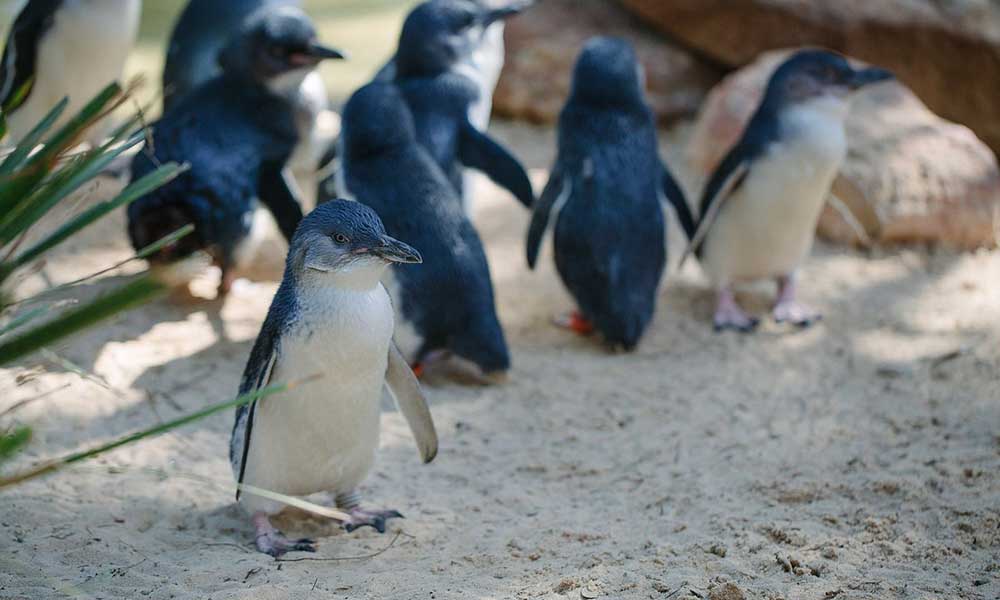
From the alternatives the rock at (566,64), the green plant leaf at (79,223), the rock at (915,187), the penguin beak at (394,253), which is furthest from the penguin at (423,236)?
the rock at (566,64)

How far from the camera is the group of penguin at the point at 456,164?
4.69 m

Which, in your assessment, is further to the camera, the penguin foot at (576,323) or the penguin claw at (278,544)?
the penguin foot at (576,323)

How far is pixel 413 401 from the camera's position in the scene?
344cm

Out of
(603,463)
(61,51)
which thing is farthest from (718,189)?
(61,51)

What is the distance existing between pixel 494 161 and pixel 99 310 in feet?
12.2

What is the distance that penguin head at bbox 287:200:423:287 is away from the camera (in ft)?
9.93

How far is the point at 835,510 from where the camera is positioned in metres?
3.40

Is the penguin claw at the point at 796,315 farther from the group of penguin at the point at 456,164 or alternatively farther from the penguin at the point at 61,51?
the penguin at the point at 61,51

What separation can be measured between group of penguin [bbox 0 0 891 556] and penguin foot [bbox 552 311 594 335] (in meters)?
0.01

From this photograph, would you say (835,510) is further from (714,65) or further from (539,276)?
(714,65)

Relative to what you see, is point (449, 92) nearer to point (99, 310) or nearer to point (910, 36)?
point (910, 36)

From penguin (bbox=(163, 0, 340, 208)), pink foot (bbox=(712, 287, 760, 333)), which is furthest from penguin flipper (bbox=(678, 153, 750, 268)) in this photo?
penguin (bbox=(163, 0, 340, 208))

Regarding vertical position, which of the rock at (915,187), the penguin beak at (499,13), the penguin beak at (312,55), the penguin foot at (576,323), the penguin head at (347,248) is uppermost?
the penguin head at (347,248)

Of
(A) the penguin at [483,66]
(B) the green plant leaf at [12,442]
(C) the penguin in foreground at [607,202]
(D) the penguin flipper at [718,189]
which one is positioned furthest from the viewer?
(A) the penguin at [483,66]
